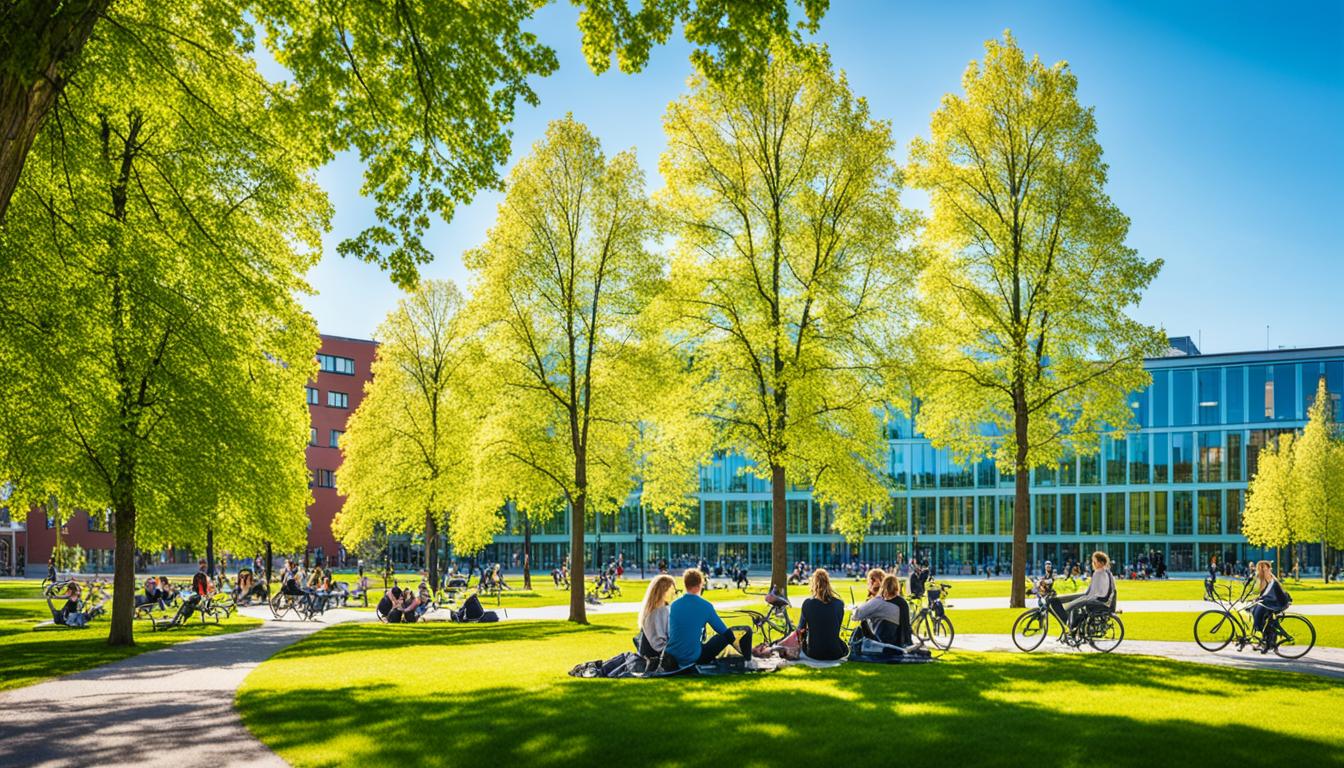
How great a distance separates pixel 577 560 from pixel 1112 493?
216ft

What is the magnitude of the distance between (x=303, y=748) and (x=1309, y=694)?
36.1 feet

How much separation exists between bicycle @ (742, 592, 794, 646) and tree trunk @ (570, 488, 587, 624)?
24.5ft

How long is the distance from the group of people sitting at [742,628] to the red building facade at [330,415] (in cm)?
7695

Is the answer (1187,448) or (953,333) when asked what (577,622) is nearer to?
(953,333)

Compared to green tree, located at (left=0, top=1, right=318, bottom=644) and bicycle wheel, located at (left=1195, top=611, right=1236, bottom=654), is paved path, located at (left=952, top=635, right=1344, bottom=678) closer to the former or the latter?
bicycle wheel, located at (left=1195, top=611, right=1236, bottom=654)

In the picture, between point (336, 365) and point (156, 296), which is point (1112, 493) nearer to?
point (336, 365)

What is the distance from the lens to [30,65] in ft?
25.3

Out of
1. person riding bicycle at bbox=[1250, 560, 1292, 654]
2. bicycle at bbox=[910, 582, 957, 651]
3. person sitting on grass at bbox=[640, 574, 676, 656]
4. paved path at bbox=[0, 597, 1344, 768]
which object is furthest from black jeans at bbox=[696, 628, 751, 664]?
person riding bicycle at bbox=[1250, 560, 1292, 654]

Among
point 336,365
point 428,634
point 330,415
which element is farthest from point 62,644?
point 336,365

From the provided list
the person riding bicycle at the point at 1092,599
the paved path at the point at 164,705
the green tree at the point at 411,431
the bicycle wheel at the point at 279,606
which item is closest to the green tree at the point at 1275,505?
the paved path at the point at 164,705

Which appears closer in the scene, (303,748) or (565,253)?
(303,748)

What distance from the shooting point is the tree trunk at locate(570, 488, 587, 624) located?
2648 cm

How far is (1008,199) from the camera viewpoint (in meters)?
27.8

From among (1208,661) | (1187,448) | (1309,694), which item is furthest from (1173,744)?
(1187,448)
